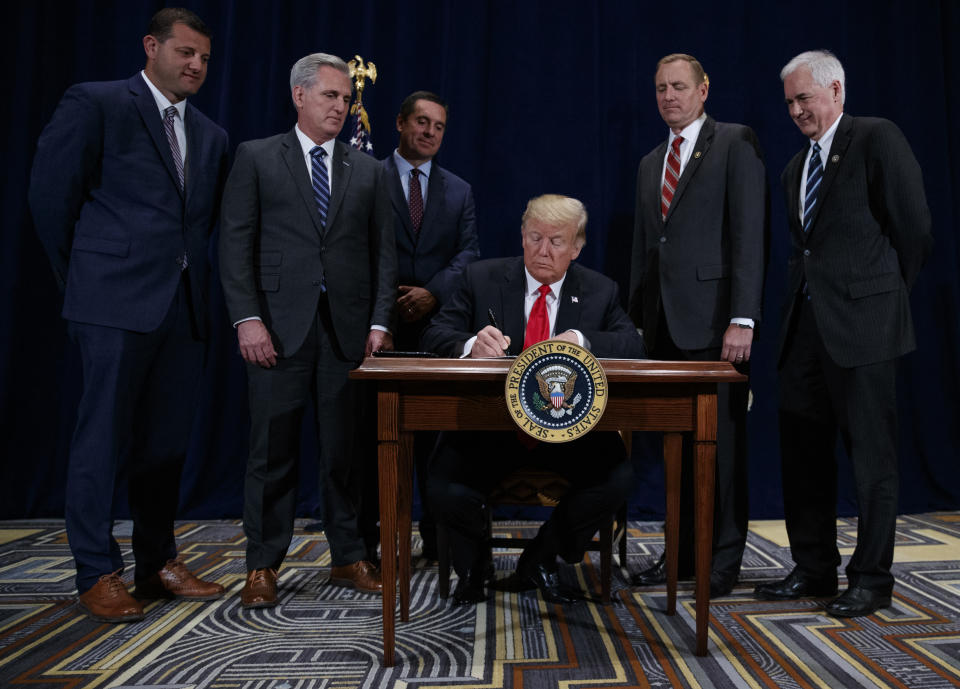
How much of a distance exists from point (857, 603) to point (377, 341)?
174cm

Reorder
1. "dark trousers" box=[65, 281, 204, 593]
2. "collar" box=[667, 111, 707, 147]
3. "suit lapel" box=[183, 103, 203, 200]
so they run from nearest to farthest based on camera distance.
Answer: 1. "dark trousers" box=[65, 281, 204, 593]
2. "suit lapel" box=[183, 103, 203, 200]
3. "collar" box=[667, 111, 707, 147]

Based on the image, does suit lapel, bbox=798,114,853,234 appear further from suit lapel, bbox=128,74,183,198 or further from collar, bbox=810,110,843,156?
suit lapel, bbox=128,74,183,198

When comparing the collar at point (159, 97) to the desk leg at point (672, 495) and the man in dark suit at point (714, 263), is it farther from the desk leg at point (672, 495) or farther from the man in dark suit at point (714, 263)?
the desk leg at point (672, 495)

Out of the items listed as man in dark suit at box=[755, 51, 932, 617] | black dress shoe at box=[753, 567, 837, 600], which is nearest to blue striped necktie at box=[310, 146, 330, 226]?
man in dark suit at box=[755, 51, 932, 617]

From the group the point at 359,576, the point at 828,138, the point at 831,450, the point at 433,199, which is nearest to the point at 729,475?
the point at 831,450

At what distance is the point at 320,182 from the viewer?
252cm

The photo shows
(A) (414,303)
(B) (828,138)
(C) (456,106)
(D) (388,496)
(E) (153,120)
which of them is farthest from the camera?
(C) (456,106)

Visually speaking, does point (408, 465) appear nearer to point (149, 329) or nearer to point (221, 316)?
point (149, 329)

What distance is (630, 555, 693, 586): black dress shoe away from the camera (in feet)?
8.59

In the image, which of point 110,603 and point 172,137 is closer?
point 110,603

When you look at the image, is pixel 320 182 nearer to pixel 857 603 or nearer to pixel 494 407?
pixel 494 407

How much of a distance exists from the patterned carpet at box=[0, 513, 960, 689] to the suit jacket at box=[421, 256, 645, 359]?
2.69ft

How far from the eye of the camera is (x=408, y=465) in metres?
2.19

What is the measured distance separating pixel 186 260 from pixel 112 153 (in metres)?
0.40
